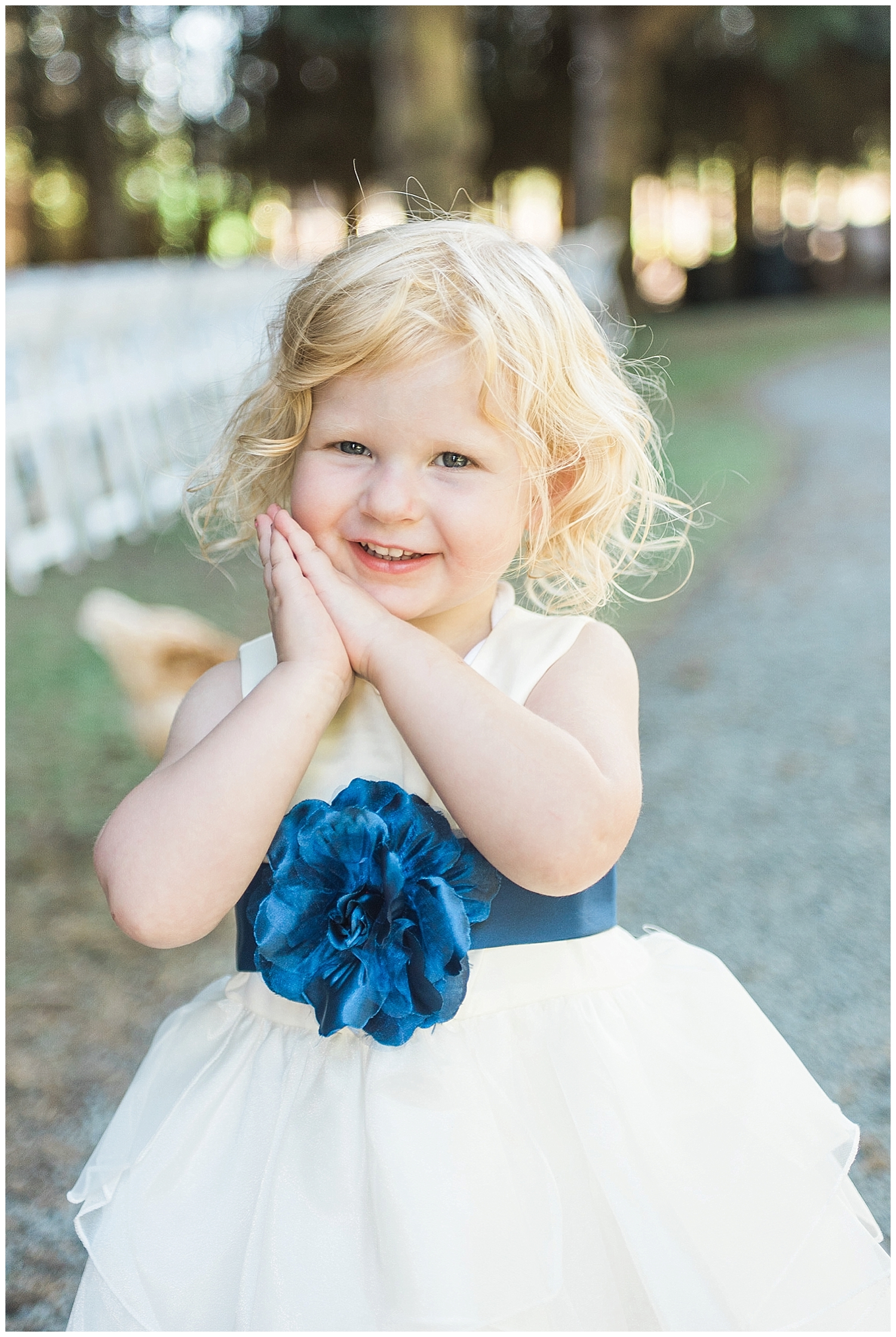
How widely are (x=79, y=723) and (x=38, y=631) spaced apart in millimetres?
1165

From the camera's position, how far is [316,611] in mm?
1187

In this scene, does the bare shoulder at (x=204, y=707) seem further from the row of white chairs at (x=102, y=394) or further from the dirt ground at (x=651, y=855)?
the row of white chairs at (x=102, y=394)

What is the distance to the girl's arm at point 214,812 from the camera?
1.08 metres

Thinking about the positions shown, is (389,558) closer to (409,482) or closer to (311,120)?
(409,482)

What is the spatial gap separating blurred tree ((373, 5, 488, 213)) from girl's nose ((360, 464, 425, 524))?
28.5 ft

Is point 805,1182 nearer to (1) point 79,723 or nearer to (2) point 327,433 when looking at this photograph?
(2) point 327,433

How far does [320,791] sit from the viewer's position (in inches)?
49.5

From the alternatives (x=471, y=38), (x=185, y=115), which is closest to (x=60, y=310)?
(x=471, y=38)

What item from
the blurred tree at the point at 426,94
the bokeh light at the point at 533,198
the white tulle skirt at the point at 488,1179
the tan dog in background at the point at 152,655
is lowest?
the white tulle skirt at the point at 488,1179

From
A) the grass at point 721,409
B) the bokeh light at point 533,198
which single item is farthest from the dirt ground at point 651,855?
the bokeh light at point 533,198

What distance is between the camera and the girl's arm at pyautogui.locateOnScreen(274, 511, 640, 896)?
1084mm

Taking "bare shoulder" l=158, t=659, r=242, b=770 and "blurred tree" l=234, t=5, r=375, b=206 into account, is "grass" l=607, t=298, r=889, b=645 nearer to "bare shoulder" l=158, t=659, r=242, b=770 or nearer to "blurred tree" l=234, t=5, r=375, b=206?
"bare shoulder" l=158, t=659, r=242, b=770

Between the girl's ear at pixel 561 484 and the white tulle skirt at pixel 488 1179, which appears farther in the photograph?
the girl's ear at pixel 561 484

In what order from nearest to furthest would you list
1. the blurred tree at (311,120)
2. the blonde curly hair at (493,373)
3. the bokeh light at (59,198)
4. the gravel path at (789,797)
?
the blonde curly hair at (493,373), the gravel path at (789,797), the blurred tree at (311,120), the bokeh light at (59,198)
